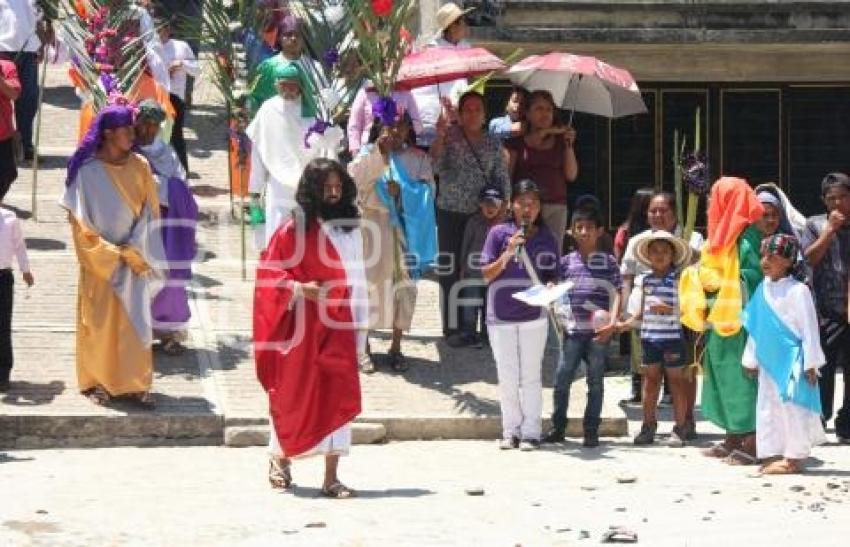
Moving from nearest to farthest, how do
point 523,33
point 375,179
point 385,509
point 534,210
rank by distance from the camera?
1. point 385,509
2. point 534,210
3. point 375,179
4. point 523,33

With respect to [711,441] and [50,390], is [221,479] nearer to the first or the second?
[50,390]

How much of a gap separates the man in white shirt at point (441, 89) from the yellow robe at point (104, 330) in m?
2.73

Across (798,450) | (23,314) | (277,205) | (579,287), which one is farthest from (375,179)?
(798,450)

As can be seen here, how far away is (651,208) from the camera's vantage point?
1386cm

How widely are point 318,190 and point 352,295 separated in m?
0.61

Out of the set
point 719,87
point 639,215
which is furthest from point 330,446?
point 719,87

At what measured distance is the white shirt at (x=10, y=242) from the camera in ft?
42.5

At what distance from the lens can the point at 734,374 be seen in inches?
508

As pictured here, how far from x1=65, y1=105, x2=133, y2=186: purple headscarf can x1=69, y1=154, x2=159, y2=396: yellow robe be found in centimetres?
15

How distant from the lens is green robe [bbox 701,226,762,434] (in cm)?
1280

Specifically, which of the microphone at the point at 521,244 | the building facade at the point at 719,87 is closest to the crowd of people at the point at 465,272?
the microphone at the point at 521,244

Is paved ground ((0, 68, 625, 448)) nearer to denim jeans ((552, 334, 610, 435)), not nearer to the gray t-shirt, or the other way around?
denim jeans ((552, 334, 610, 435))

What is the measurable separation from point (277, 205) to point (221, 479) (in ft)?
10.6

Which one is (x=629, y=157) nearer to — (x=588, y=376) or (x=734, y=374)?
(x=588, y=376)
